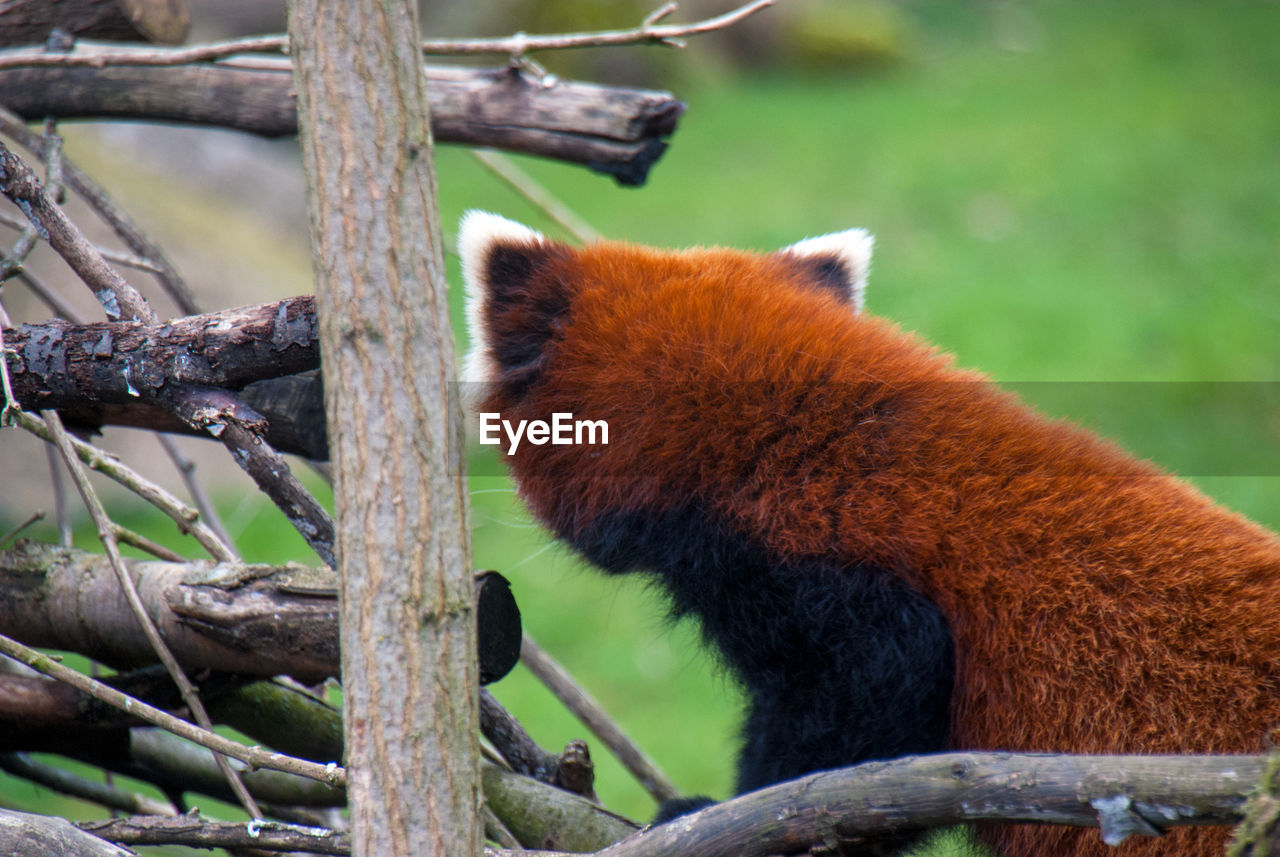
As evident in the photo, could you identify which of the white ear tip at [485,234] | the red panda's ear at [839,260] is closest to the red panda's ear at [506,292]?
the white ear tip at [485,234]

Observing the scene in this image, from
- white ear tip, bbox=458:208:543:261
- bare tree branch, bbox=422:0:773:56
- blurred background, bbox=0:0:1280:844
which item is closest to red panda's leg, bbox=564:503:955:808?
blurred background, bbox=0:0:1280:844

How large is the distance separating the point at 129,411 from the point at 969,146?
7.22 m

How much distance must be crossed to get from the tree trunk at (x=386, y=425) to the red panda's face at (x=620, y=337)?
502 millimetres

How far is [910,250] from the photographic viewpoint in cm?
649

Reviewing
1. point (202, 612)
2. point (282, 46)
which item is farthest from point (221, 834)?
point (282, 46)

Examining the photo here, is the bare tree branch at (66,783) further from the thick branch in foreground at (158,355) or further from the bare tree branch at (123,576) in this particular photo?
the thick branch in foreground at (158,355)

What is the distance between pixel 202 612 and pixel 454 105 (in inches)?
45.6

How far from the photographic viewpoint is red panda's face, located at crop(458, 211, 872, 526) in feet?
4.54

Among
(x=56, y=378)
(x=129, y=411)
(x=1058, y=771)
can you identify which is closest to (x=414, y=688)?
(x=1058, y=771)

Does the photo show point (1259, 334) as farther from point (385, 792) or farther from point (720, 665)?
point (385, 792)

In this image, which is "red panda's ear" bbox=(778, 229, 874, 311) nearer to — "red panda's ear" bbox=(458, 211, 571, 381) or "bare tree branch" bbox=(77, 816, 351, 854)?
"red panda's ear" bbox=(458, 211, 571, 381)

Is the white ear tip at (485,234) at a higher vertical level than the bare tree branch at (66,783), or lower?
higher

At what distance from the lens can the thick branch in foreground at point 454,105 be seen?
206 cm

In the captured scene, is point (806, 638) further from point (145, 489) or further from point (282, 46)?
point (282, 46)
